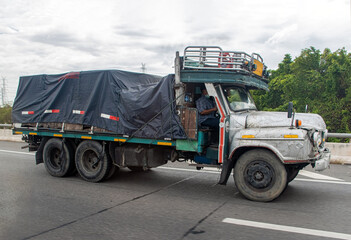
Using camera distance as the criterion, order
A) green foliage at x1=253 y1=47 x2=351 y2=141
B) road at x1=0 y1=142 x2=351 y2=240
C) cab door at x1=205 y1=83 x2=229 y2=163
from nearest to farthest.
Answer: road at x1=0 y1=142 x2=351 y2=240
cab door at x1=205 y1=83 x2=229 y2=163
green foliage at x1=253 y1=47 x2=351 y2=141

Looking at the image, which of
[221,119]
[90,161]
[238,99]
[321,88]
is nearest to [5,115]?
[90,161]

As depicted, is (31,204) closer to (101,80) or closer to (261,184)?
(101,80)

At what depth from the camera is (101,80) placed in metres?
7.89

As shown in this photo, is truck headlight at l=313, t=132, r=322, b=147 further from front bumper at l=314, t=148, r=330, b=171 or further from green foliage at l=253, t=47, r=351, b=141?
green foliage at l=253, t=47, r=351, b=141

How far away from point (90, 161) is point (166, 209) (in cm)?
330

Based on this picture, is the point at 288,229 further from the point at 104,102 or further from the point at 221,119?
the point at 104,102

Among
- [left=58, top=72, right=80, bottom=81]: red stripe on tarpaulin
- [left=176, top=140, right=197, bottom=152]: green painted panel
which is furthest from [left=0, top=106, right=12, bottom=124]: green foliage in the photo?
[left=176, top=140, right=197, bottom=152]: green painted panel

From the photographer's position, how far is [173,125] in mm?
6809

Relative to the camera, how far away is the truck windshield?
6746 millimetres

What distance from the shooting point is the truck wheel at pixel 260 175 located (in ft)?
19.1

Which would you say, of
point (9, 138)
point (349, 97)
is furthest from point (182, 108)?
point (349, 97)

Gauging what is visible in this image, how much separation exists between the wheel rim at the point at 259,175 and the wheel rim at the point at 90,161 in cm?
380

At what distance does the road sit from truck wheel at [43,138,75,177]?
0.78 feet

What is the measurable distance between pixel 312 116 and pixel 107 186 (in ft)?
15.4
